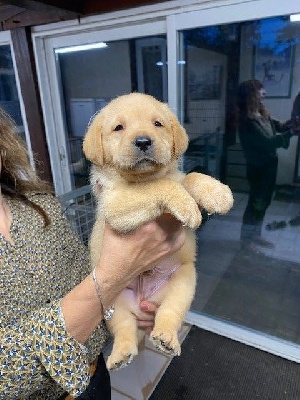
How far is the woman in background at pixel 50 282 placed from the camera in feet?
2.43

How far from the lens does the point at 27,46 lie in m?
2.26

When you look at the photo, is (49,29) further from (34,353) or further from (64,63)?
(34,353)

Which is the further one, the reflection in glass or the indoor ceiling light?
the reflection in glass

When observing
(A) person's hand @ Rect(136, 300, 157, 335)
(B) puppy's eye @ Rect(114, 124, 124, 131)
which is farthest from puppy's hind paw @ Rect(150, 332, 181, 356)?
(B) puppy's eye @ Rect(114, 124, 124, 131)

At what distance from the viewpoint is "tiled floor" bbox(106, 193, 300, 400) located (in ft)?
6.27

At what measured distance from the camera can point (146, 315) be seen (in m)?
1.10

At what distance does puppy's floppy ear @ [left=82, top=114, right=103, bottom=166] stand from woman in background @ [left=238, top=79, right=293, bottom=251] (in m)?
1.10

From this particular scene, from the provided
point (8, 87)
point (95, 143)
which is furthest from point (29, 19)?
point (95, 143)

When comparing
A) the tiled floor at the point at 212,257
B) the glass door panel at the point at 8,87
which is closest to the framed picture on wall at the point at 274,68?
the tiled floor at the point at 212,257

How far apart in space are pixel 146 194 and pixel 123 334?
430 mm

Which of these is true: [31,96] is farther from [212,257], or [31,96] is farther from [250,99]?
[212,257]

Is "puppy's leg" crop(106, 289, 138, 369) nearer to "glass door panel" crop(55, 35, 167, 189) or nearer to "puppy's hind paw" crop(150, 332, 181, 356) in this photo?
"puppy's hind paw" crop(150, 332, 181, 356)

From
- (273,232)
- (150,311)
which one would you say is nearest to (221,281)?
(273,232)

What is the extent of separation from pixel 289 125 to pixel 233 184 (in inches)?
19.4
